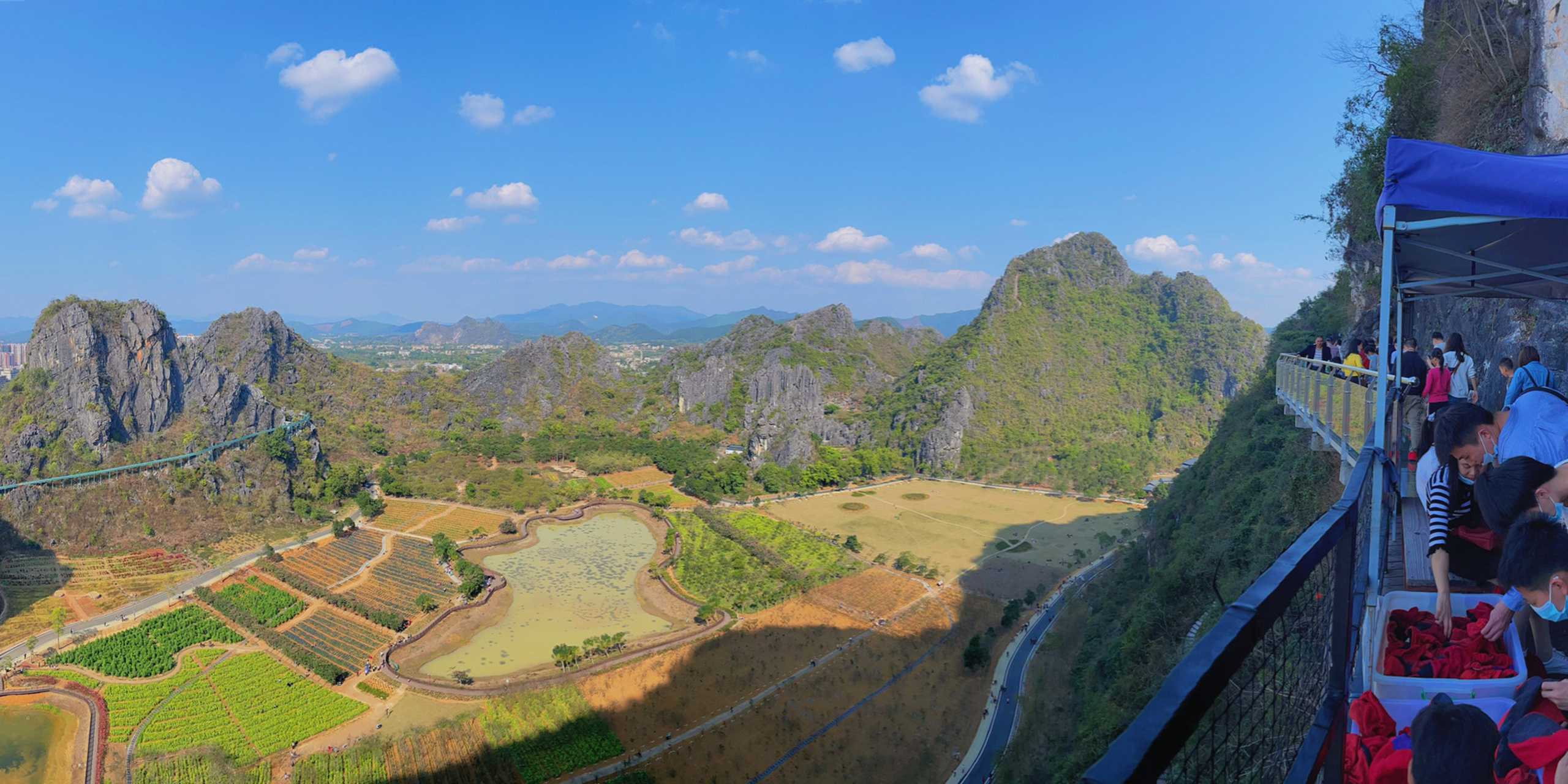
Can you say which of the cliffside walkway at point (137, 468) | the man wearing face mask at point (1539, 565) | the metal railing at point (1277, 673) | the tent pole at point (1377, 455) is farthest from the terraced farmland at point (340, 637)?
the man wearing face mask at point (1539, 565)

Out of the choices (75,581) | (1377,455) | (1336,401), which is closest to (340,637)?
(75,581)

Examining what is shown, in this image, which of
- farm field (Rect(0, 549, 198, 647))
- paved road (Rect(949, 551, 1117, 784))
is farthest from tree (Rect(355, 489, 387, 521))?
paved road (Rect(949, 551, 1117, 784))

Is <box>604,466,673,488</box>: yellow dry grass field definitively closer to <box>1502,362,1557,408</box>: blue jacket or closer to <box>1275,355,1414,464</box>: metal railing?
<box>1275,355,1414,464</box>: metal railing

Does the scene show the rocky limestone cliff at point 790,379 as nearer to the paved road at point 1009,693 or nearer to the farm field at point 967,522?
the farm field at point 967,522

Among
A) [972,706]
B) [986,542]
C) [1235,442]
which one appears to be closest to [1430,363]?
[1235,442]

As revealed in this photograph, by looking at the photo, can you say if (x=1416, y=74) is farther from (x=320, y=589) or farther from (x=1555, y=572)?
(x=320, y=589)

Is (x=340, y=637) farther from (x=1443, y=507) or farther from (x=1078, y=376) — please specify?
(x=1078, y=376)
